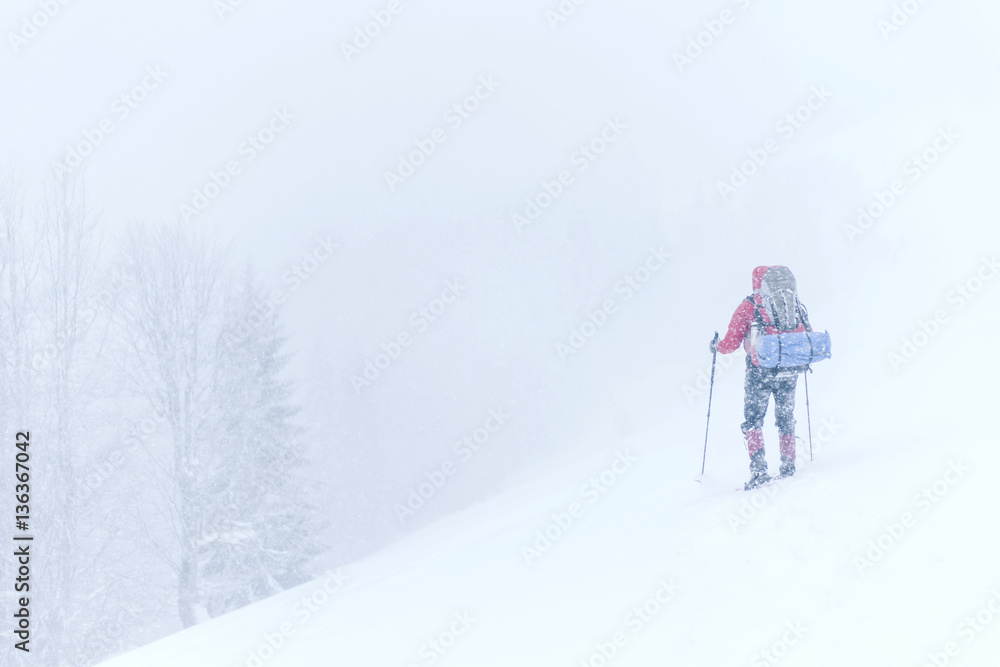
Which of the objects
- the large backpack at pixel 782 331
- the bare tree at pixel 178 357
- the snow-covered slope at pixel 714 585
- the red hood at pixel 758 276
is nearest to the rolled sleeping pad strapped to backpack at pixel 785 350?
the large backpack at pixel 782 331

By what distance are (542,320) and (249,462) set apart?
5252 centimetres

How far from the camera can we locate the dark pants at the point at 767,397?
721 cm

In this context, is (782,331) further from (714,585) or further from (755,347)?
(714,585)

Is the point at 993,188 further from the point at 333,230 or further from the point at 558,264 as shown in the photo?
the point at 333,230

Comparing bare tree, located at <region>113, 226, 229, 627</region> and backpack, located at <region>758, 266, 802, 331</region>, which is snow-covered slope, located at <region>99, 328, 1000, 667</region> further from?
bare tree, located at <region>113, 226, 229, 627</region>

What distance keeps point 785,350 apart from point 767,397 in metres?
0.72

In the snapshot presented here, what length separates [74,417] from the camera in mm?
16219

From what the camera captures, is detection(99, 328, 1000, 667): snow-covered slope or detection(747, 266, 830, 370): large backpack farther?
detection(747, 266, 830, 370): large backpack

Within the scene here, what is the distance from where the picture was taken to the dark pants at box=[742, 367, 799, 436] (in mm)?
7215

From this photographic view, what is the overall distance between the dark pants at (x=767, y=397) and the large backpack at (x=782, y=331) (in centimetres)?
21

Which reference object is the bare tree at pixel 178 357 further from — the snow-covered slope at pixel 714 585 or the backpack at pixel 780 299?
the backpack at pixel 780 299

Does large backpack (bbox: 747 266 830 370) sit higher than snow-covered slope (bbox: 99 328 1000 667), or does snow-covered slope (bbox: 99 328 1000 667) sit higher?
large backpack (bbox: 747 266 830 370)

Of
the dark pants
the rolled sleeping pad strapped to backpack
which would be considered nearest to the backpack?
the rolled sleeping pad strapped to backpack

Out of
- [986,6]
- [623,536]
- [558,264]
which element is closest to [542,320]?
[558,264]
